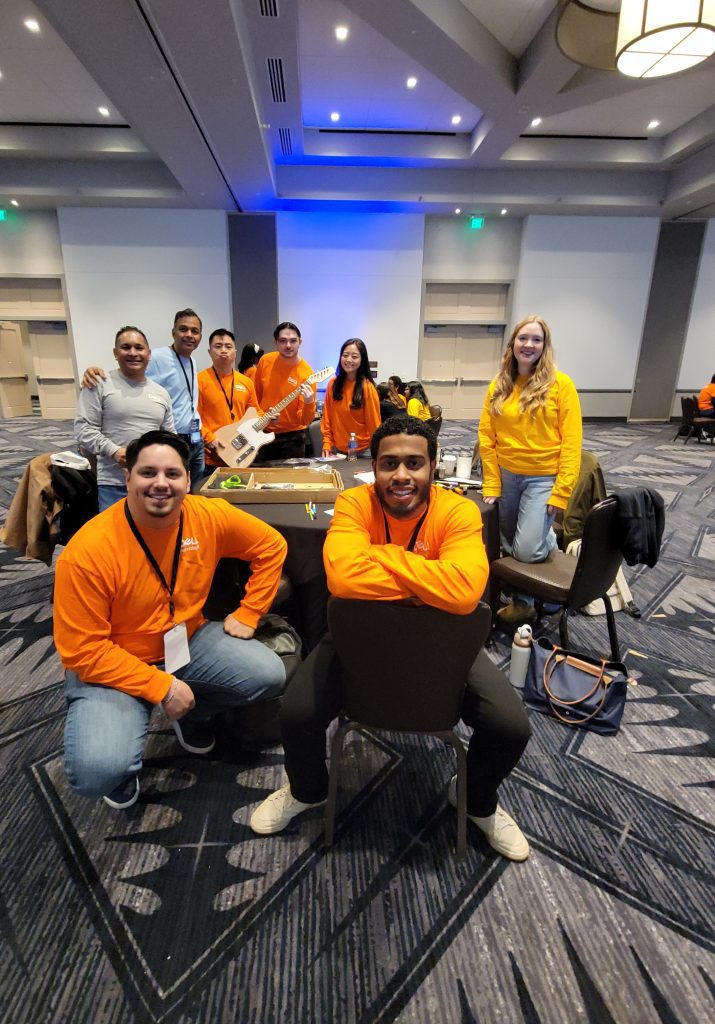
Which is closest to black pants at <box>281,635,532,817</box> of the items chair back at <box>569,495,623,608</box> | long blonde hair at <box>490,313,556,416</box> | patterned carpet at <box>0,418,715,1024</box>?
patterned carpet at <box>0,418,715,1024</box>

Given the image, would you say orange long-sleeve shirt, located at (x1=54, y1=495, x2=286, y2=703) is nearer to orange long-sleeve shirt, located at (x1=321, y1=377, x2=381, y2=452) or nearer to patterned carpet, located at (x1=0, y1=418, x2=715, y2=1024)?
patterned carpet, located at (x1=0, y1=418, x2=715, y2=1024)

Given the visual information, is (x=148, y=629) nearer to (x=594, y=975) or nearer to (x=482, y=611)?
(x=482, y=611)

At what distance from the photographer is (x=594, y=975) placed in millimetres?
1240

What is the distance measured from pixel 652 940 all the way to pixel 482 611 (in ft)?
3.31

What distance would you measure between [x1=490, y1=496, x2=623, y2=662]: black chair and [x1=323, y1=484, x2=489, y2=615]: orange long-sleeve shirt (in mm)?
761

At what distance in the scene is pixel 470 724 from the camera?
1.44 meters

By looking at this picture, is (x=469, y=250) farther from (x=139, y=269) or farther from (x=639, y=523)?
(x=639, y=523)

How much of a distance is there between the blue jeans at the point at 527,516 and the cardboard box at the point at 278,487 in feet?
3.16

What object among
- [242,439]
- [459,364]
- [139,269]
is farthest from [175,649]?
[459,364]

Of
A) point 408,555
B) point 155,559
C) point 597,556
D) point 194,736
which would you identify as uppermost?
point 408,555

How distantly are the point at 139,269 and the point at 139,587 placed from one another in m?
9.09

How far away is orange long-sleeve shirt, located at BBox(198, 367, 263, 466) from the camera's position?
3600 millimetres

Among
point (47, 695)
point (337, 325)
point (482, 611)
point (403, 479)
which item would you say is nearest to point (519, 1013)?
point (482, 611)

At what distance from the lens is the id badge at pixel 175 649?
5.28 feet
